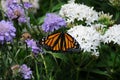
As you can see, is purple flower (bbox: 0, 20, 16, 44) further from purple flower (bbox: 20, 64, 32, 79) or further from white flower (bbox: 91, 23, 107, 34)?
white flower (bbox: 91, 23, 107, 34)

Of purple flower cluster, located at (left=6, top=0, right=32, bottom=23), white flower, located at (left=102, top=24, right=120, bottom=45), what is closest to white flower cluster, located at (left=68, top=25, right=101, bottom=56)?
white flower, located at (left=102, top=24, right=120, bottom=45)

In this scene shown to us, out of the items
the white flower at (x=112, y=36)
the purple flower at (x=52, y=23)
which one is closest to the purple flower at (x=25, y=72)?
the purple flower at (x=52, y=23)

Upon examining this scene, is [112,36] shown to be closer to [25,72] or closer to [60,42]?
[60,42]

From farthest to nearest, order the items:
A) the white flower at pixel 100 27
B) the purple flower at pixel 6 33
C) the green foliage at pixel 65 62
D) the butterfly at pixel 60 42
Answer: the white flower at pixel 100 27, the green foliage at pixel 65 62, the butterfly at pixel 60 42, the purple flower at pixel 6 33

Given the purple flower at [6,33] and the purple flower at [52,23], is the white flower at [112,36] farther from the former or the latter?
the purple flower at [6,33]

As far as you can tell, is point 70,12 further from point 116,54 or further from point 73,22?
point 116,54

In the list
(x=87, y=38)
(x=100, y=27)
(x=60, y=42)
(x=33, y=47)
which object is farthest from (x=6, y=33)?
(x=100, y=27)
